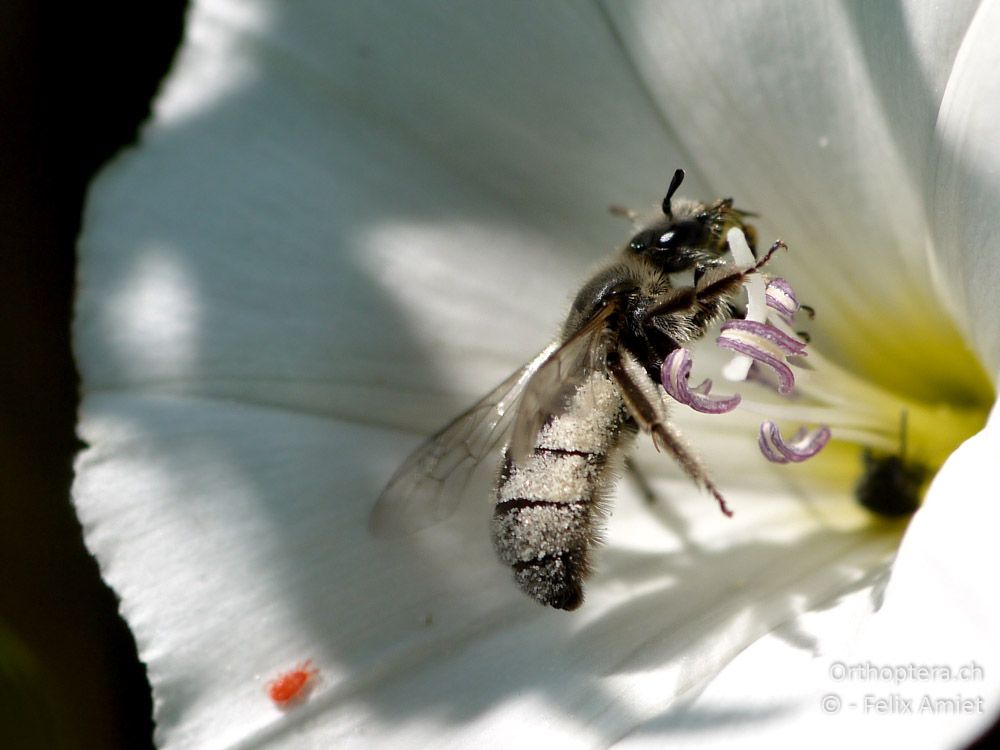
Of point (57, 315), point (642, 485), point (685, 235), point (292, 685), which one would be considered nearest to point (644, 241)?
point (685, 235)

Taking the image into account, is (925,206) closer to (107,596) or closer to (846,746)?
(846,746)

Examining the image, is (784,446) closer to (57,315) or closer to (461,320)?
(461,320)

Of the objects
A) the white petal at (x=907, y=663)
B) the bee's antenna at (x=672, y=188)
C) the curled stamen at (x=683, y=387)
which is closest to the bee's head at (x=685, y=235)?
the bee's antenna at (x=672, y=188)

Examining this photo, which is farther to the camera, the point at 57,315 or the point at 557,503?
the point at 57,315

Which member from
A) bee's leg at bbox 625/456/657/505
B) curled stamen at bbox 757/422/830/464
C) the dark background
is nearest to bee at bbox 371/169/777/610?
curled stamen at bbox 757/422/830/464

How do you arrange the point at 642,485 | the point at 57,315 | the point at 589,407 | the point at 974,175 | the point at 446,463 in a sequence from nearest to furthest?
the point at 974,175
the point at 589,407
the point at 446,463
the point at 642,485
the point at 57,315

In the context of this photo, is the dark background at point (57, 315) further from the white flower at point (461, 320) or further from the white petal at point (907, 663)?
the white petal at point (907, 663)
